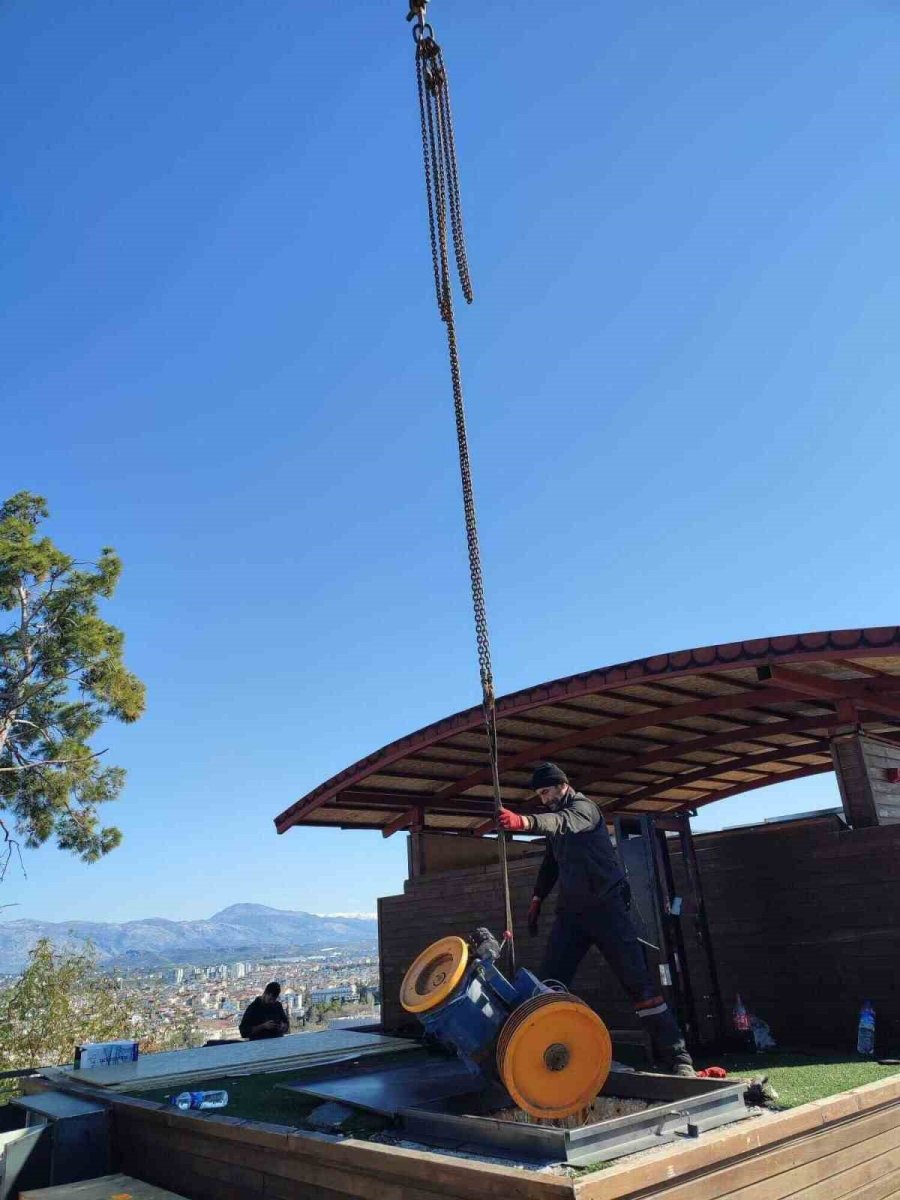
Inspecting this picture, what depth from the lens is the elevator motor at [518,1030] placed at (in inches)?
165

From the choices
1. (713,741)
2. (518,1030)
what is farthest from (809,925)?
(713,741)

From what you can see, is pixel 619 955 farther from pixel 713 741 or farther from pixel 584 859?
pixel 713 741

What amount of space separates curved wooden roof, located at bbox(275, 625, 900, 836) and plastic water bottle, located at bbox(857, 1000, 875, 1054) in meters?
3.07

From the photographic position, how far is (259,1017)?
11742 mm

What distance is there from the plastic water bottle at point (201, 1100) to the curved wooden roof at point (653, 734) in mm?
5250

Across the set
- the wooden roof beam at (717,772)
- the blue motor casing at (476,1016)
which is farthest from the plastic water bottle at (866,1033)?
the wooden roof beam at (717,772)

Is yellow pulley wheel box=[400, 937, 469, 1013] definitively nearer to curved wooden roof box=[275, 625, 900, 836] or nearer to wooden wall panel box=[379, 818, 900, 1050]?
wooden wall panel box=[379, 818, 900, 1050]

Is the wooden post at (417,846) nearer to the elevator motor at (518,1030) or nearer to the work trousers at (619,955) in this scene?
the work trousers at (619,955)

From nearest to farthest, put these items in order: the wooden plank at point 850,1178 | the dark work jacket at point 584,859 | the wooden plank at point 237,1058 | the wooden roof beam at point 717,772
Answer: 1. the wooden plank at point 850,1178
2. the dark work jacket at point 584,859
3. the wooden plank at point 237,1058
4. the wooden roof beam at point 717,772

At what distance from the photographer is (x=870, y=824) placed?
25.1 feet

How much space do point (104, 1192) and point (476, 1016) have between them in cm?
289

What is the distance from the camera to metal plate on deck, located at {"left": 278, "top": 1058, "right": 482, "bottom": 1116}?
5.15 m

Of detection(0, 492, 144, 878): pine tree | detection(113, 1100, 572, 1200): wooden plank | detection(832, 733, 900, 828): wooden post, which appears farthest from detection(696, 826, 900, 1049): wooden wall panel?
detection(0, 492, 144, 878): pine tree

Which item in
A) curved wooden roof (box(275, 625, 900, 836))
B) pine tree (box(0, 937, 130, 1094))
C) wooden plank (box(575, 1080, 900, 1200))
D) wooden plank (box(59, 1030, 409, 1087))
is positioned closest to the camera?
wooden plank (box(575, 1080, 900, 1200))
